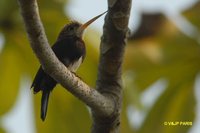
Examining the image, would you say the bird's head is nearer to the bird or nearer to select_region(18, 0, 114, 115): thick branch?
the bird

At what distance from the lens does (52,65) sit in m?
2.60

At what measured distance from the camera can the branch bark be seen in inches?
106

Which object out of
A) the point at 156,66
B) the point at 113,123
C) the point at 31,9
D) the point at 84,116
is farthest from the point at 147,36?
the point at 31,9

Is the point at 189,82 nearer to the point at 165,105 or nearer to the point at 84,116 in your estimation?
the point at 165,105

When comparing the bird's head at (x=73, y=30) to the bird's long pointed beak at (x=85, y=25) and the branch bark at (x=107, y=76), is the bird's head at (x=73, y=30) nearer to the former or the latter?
the bird's long pointed beak at (x=85, y=25)

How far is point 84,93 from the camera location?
2771 millimetres

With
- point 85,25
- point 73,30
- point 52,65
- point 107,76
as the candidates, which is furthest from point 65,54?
point 52,65

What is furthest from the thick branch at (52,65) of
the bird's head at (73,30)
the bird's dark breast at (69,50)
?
the bird's head at (73,30)

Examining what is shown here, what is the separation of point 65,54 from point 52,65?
167 cm

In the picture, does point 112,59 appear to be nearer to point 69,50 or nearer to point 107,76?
point 107,76

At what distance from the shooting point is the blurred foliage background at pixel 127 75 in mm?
4305

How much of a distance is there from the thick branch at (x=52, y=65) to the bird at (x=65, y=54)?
0.94 meters

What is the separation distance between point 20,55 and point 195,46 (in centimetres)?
130

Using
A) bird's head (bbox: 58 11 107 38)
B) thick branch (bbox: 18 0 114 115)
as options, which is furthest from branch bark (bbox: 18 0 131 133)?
bird's head (bbox: 58 11 107 38)
